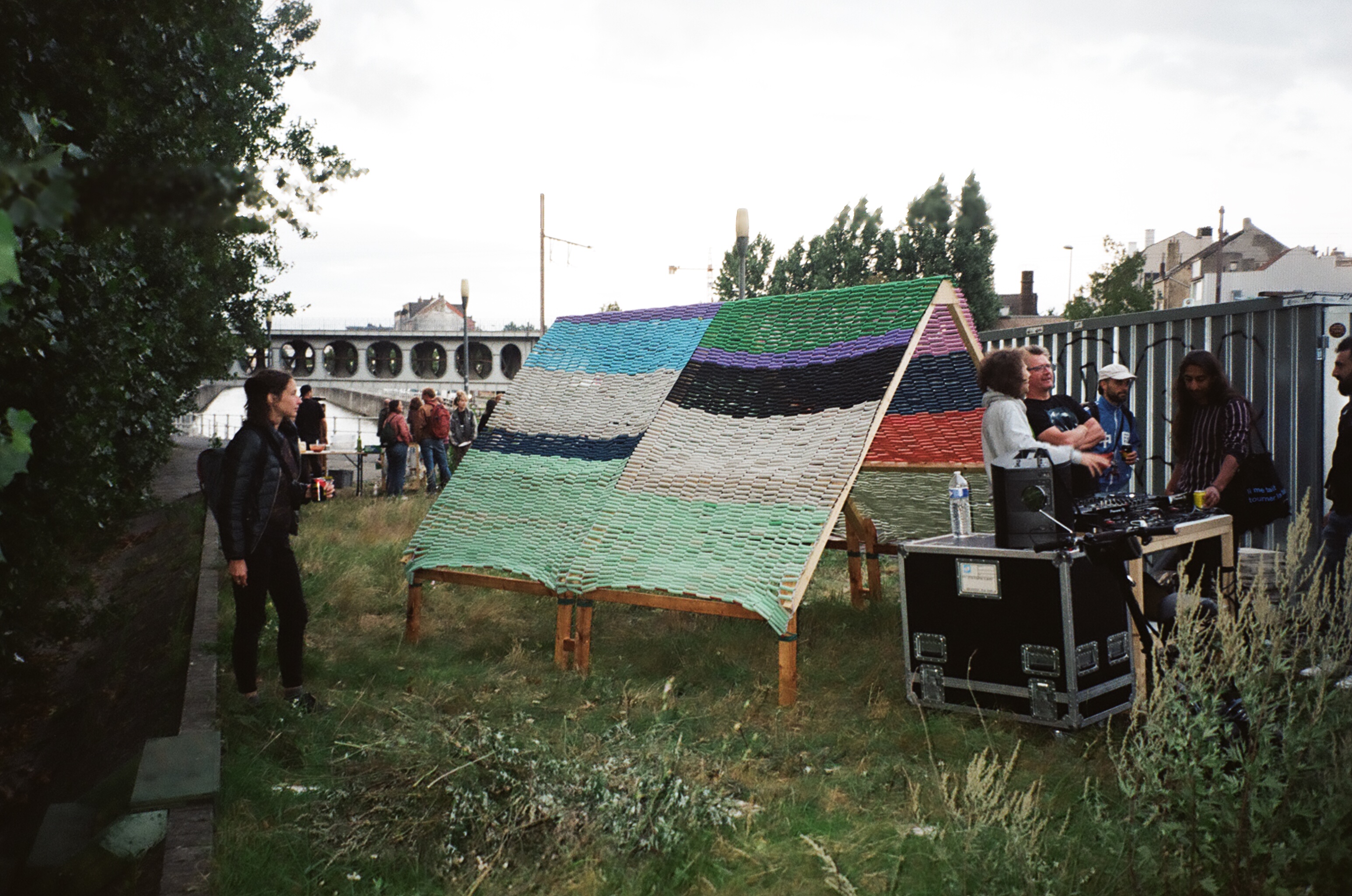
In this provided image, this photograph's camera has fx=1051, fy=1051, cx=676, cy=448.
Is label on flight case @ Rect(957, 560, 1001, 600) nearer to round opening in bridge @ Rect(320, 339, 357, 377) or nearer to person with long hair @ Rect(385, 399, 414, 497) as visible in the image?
person with long hair @ Rect(385, 399, 414, 497)

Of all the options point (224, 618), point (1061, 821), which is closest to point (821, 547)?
point (1061, 821)

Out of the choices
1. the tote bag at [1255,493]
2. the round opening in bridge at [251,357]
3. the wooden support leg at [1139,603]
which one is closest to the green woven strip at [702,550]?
the wooden support leg at [1139,603]

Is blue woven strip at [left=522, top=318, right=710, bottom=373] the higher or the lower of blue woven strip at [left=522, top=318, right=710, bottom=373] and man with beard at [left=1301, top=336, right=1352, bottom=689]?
the higher

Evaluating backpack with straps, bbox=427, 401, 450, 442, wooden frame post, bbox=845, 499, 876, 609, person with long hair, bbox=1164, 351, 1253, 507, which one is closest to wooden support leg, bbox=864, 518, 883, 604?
wooden frame post, bbox=845, 499, 876, 609

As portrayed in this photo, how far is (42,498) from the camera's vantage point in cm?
505

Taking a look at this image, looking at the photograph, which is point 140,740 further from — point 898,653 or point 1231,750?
point 1231,750

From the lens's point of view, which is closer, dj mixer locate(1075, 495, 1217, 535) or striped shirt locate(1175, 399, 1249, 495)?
dj mixer locate(1075, 495, 1217, 535)

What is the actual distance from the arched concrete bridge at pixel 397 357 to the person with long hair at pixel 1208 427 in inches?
3835

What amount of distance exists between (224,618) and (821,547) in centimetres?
468

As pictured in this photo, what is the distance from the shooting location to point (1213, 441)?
233 inches

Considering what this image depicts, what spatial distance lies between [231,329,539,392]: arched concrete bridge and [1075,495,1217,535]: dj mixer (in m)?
98.4

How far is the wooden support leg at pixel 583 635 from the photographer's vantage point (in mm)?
6297

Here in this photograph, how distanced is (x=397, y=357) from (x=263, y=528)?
11209cm

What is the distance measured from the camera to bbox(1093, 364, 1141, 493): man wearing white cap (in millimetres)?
7121
